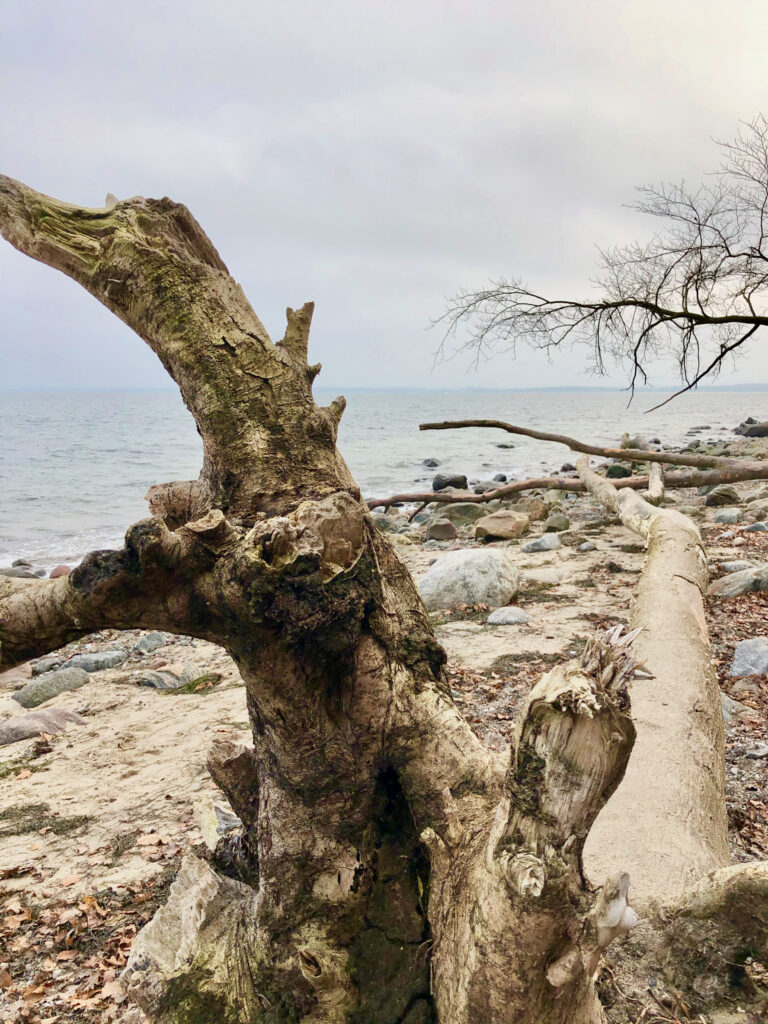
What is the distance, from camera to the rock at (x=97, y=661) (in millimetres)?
7266

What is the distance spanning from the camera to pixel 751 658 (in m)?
5.14

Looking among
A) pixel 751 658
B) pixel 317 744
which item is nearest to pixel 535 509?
pixel 751 658

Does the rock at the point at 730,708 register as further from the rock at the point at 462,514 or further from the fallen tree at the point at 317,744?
the rock at the point at 462,514

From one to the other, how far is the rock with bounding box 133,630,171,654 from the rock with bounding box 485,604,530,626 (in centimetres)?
393

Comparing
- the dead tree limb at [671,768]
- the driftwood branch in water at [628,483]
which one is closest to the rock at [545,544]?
the driftwood branch in water at [628,483]

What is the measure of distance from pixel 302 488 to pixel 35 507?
2032 cm

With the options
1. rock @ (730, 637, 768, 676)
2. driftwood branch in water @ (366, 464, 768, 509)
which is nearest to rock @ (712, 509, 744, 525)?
driftwood branch in water @ (366, 464, 768, 509)

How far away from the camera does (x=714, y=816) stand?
115 inches

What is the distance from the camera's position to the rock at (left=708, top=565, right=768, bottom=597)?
674 centimetres

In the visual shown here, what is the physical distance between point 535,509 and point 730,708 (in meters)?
10.1

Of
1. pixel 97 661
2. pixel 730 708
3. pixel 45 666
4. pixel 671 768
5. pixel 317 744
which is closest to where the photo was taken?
pixel 317 744

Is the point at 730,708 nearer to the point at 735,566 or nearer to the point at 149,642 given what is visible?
the point at 735,566

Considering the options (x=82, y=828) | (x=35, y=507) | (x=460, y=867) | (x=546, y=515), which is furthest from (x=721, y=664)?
(x=35, y=507)

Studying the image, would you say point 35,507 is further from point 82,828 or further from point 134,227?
point 134,227
